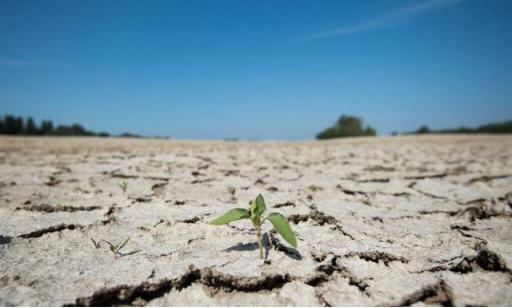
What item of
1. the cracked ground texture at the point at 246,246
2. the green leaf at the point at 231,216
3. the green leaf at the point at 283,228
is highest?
the green leaf at the point at 231,216

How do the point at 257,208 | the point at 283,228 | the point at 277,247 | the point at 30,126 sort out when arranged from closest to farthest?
the point at 283,228 < the point at 257,208 < the point at 277,247 < the point at 30,126

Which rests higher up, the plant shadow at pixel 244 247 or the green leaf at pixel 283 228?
the green leaf at pixel 283 228

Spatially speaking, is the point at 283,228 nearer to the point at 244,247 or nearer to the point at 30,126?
the point at 244,247

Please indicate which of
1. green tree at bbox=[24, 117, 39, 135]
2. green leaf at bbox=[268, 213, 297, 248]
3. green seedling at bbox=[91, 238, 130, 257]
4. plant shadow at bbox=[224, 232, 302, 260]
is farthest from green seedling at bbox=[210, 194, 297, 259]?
green tree at bbox=[24, 117, 39, 135]

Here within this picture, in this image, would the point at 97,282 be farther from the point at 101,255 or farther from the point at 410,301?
the point at 410,301

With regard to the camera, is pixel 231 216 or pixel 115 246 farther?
pixel 115 246

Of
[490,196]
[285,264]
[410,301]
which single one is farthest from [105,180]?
[490,196]

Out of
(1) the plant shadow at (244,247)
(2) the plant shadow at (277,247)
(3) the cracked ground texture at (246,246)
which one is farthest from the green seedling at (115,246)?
(2) the plant shadow at (277,247)

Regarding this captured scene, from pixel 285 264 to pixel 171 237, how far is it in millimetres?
511

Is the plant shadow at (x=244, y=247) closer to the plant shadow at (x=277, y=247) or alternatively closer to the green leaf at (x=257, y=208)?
the plant shadow at (x=277, y=247)

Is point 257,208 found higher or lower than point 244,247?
higher

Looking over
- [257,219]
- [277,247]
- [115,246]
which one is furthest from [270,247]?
[115,246]

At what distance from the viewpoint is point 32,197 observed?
2.00 m

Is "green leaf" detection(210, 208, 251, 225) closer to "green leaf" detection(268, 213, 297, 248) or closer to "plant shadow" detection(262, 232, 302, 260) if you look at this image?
"green leaf" detection(268, 213, 297, 248)
